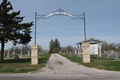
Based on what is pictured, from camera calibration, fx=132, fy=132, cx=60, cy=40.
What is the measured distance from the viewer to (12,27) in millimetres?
16922

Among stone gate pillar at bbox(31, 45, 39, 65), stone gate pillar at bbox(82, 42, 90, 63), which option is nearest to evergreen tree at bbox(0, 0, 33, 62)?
stone gate pillar at bbox(31, 45, 39, 65)

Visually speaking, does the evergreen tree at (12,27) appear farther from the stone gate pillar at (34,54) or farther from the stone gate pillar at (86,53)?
the stone gate pillar at (86,53)

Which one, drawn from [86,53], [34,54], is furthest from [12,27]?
[86,53]

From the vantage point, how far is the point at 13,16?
17.9 m

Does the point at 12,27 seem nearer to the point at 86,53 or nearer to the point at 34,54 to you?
the point at 34,54

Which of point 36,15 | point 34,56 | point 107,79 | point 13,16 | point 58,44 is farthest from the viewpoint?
point 58,44

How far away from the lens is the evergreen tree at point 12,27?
1687 centimetres

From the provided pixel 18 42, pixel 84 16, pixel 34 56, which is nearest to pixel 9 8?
pixel 18 42

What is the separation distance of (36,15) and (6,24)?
172 inches

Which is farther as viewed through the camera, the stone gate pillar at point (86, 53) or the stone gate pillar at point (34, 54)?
the stone gate pillar at point (86, 53)

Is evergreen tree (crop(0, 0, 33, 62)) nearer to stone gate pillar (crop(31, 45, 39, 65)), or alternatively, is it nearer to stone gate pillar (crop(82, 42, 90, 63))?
stone gate pillar (crop(31, 45, 39, 65))

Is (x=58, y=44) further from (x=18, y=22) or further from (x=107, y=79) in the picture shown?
(x=107, y=79)

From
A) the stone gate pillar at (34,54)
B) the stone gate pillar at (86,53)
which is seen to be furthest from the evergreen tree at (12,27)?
the stone gate pillar at (86,53)

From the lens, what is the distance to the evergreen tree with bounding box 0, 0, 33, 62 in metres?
16.9
